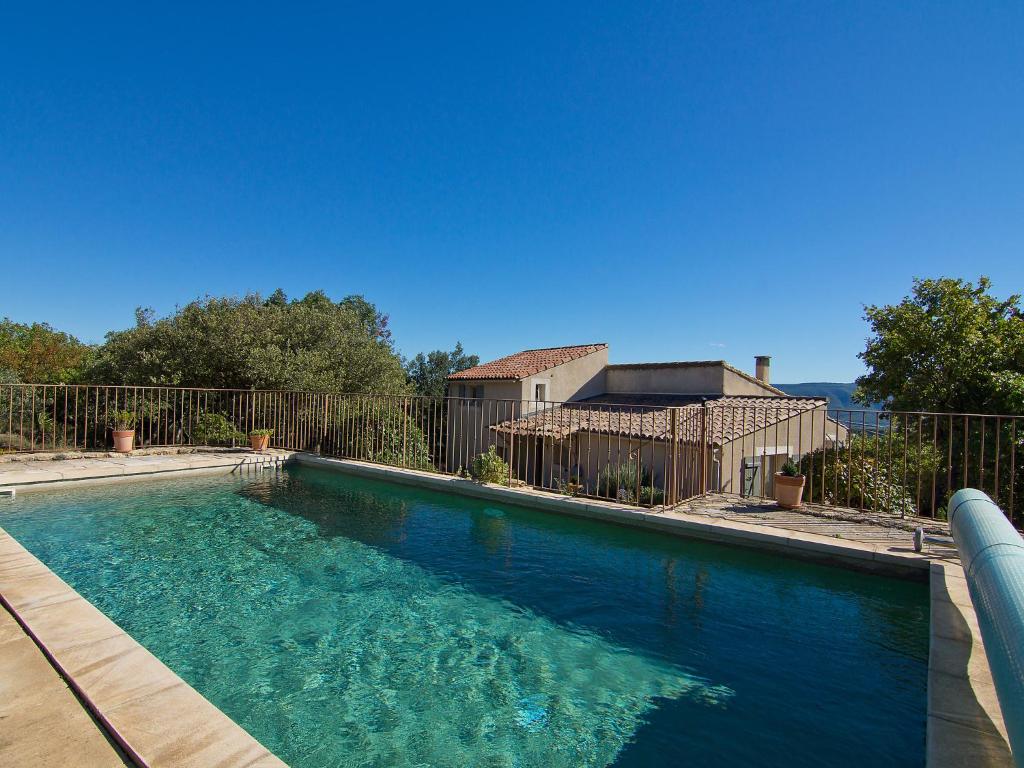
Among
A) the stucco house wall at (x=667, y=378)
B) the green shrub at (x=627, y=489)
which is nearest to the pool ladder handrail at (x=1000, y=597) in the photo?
the green shrub at (x=627, y=489)

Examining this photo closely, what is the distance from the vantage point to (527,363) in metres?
21.8

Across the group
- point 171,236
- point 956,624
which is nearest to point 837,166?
point 956,624

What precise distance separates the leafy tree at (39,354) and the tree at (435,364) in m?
20.0

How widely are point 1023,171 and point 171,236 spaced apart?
2278cm

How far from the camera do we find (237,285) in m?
15.7

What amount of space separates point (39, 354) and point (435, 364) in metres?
23.5

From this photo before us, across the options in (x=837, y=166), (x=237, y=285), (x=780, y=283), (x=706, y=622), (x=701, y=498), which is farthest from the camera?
(x=780, y=283)

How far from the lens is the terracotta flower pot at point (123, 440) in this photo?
10.8 metres

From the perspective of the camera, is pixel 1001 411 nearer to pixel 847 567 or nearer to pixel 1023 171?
pixel 1023 171

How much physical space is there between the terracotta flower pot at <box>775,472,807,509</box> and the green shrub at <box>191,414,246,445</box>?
11.7 metres

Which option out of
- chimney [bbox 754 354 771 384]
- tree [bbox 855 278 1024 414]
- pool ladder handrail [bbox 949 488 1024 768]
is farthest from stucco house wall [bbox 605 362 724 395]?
pool ladder handrail [bbox 949 488 1024 768]

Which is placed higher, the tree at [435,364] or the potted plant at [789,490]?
the tree at [435,364]

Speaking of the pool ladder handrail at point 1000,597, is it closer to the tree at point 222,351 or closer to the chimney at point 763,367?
the tree at point 222,351

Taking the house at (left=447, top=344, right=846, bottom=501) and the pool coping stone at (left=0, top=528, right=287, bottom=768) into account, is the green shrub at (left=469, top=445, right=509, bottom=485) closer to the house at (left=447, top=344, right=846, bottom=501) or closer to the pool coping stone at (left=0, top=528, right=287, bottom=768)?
the house at (left=447, top=344, right=846, bottom=501)
